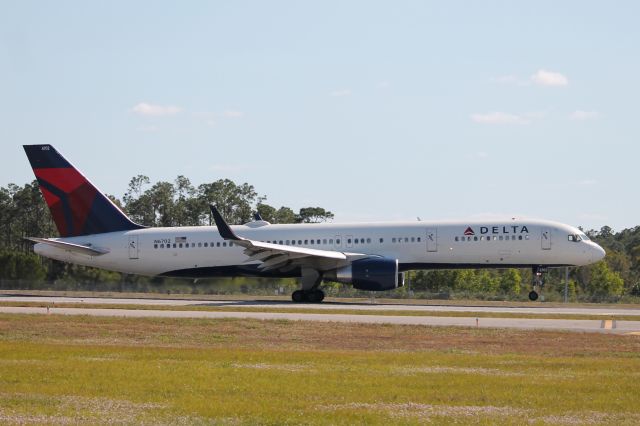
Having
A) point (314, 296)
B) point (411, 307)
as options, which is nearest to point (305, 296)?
point (314, 296)

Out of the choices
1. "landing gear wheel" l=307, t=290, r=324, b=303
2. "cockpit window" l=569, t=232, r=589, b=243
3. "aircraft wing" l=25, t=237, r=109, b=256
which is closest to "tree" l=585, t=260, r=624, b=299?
"cockpit window" l=569, t=232, r=589, b=243

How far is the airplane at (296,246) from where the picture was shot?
44344 mm

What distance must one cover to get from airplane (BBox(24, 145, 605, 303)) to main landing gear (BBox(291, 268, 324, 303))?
0.05 metres

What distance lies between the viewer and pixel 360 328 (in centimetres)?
2891

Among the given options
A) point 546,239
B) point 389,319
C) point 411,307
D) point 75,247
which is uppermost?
point 546,239

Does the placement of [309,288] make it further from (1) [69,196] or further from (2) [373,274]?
(1) [69,196]

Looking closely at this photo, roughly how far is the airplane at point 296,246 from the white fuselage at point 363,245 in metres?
0.05

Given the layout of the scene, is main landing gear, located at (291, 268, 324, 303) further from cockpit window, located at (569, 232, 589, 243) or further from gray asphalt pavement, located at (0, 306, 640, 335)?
cockpit window, located at (569, 232, 589, 243)

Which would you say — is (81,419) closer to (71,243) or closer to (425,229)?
(425,229)

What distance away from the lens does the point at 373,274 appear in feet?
142

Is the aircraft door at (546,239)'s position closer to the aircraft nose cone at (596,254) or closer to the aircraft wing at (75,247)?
the aircraft nose cone at (596,254)

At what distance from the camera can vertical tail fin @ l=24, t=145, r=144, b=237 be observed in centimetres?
4903

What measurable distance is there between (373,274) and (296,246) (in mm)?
5303

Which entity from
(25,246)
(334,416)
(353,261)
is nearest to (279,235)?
(353,261)
